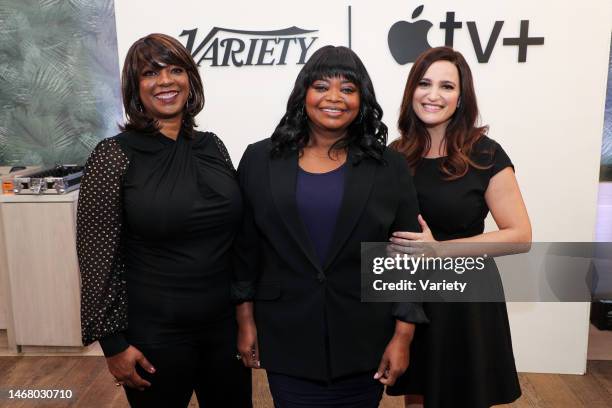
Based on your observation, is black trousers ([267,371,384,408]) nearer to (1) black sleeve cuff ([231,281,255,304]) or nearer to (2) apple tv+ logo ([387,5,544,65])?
(1) black sleeve cuff ([231,281,255,304])

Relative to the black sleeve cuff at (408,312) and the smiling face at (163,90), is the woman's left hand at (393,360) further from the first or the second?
the smiling face at (163,90)

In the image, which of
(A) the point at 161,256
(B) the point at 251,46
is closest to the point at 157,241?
(A) the point at 161,256

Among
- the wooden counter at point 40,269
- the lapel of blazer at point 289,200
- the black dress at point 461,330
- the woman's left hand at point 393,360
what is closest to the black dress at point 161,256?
the lapel of blazer at point 289,200

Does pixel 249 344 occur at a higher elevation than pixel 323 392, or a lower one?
higher

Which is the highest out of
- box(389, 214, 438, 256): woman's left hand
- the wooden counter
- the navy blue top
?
the navy blue top

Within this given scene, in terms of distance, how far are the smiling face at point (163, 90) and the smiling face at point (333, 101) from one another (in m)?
0.42

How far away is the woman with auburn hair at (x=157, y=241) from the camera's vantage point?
5.24 ft

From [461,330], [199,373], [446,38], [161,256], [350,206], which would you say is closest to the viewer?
[350,206]

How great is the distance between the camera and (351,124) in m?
1.67

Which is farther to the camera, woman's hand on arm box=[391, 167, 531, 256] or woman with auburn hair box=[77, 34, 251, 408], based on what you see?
woman's hand on arm box=[391, 167, 531, 256]

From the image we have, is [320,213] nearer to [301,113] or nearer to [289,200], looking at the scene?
[289,200]

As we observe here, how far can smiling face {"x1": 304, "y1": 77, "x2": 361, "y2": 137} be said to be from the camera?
1569mm

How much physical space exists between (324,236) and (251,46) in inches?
70.3

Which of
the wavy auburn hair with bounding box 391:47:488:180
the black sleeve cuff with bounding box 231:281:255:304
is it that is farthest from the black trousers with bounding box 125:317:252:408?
the wavy auburn hair with bounding box 391:47:488:180
